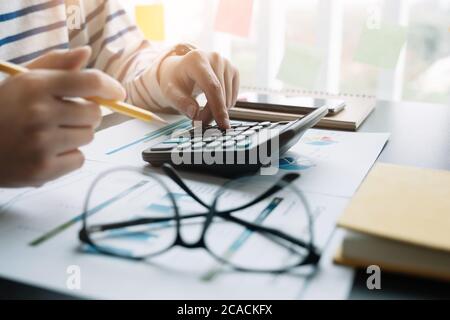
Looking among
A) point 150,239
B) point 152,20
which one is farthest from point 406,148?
point 152,20

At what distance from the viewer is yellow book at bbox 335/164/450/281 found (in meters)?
0.30

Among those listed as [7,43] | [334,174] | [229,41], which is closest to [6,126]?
[334,174]

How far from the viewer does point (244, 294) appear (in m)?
0.29

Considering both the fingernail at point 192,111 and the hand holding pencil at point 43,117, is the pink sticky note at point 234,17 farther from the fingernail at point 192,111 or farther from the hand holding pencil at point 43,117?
the hand holding pencil at point 43,117

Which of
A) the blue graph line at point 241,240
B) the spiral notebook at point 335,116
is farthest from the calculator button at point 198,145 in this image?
the spiral notebook at point 335,116

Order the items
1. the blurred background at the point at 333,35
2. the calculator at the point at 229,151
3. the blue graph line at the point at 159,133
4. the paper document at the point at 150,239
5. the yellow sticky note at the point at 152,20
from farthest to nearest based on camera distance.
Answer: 1. the yellow sticky note at the point at 152,20
2. the blurred background at the point at 333,35
3. the blue graph line at the point at 159,133
4. the calculator at the point at 229,151
5. the paper document at the point at 150,239

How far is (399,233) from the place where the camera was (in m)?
0.31

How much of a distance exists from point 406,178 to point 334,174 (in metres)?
0.08

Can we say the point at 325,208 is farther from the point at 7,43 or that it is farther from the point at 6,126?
the point at 7,43

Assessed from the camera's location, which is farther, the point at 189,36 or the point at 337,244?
the point at 189,36

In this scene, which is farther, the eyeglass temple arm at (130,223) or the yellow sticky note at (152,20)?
the yellow sticky note at (152,20)

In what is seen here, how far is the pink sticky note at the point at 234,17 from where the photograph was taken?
1254 mm

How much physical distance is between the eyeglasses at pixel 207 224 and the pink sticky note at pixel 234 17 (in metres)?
0.89

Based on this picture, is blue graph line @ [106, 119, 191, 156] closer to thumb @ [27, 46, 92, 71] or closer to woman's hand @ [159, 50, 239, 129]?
woman's hand @ [159, 50, 239, 129]
